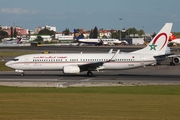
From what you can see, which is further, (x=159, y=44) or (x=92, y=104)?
(x=159, y=44)

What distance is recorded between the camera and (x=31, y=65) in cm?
5138

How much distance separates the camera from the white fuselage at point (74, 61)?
51.0 meters

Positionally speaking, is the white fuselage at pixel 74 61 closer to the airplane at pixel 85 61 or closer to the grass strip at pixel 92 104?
the airplane at pixel 85 61

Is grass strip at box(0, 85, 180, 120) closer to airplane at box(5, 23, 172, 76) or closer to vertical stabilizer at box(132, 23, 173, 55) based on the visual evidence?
airplane at box(5, 23, 172, 76)

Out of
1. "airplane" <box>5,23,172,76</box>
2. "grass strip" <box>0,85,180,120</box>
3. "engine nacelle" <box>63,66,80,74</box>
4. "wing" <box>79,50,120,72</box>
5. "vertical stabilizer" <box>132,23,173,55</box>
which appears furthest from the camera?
"vertical stabilizer" <box>132,23,173,55</box>

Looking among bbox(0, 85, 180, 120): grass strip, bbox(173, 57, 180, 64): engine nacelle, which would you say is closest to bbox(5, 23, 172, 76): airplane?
bbox(0, 85, 180, 120): grass strip

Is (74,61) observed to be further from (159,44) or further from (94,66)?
(159,44)

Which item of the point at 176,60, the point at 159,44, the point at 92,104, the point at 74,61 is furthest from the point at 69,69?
the point at 176,60

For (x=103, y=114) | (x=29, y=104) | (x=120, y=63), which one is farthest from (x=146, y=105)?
(x=120, y=63)

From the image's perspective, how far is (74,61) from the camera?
5122 centimetres

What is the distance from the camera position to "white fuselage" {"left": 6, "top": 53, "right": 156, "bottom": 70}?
167ft

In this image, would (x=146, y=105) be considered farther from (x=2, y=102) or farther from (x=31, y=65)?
(x=31, y=65)

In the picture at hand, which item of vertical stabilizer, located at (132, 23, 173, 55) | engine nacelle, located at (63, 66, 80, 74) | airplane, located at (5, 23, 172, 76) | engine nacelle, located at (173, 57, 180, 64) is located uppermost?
vertical stabilizer, located at (132, 23, 173, 55)

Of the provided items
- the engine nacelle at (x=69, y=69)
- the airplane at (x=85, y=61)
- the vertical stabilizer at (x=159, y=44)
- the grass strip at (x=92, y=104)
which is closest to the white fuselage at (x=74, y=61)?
the airplane at (x=85, y=61)
